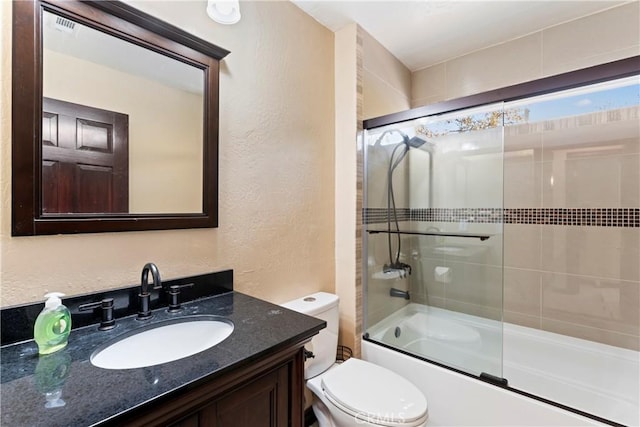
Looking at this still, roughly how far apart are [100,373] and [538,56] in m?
2.86

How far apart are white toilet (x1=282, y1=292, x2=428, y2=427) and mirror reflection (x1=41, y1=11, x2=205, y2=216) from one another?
0.89 m

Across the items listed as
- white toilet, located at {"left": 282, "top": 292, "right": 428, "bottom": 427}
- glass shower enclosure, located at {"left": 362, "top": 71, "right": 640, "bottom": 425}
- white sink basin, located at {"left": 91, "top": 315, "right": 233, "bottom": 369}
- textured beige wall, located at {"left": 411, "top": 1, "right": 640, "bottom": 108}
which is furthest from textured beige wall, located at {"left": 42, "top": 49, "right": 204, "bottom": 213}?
textured beige wall, located at {"left": 411, "top": 1, "right": 640, "bottom": 108}

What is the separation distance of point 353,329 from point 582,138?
193cm

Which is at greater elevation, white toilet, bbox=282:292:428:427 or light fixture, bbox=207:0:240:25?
light fixture, bbox=207:0:240:25

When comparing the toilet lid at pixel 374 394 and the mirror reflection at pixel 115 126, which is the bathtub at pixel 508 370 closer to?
the toilet lid at pixel 374 394

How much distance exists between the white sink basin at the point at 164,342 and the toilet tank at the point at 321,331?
0.54 metres

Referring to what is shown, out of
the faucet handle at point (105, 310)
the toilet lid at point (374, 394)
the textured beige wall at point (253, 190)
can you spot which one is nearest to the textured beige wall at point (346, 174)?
the textured beige wall at point (253, 190)

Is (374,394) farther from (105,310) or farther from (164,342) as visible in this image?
(105,310)

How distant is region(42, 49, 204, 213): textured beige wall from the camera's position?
965 millimetres

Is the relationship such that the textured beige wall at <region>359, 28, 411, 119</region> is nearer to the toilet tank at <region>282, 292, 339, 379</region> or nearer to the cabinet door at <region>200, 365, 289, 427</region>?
the toilet tank at <region>282, 292, 339, 379</region>

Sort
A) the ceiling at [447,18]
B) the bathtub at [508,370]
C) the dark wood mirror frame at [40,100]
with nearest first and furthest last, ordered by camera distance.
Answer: the dark wood mirror frame at [40,100] → the bathtub at [508,370] → the ceiling at [447,18]

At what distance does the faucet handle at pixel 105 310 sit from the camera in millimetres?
941

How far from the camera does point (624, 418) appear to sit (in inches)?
59.8

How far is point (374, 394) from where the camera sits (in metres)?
1.33
